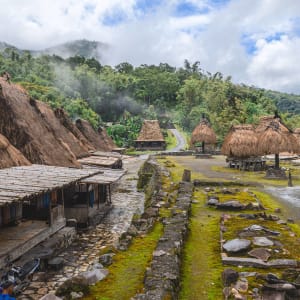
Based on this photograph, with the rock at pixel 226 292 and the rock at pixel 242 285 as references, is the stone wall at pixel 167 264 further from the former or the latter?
the rock at pixel 242 285

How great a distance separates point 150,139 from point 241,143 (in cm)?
2873

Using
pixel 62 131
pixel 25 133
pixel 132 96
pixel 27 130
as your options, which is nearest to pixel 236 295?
pixel 25 133

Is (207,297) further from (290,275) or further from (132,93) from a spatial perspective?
(132,93)

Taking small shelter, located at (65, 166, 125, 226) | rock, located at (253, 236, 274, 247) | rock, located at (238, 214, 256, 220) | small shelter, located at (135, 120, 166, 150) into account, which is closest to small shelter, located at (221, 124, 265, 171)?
small shelter, located at (65, 166, 125, 226)

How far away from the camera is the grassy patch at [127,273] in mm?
7301

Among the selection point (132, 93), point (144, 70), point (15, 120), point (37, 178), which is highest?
point (144, 70)

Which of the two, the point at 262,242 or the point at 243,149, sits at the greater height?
the point at 243,149

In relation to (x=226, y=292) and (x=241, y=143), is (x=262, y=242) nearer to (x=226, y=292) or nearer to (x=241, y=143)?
(x=226, y=292)

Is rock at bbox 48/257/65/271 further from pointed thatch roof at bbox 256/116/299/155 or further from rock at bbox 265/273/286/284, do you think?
pointed thatch roof at bbox 256/116/299/155

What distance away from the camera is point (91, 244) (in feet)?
42.0

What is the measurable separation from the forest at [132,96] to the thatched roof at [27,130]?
1013 inches

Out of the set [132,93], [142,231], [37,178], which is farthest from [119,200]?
[132,93]

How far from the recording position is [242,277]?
24.8 ft

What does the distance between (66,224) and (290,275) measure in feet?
28.9
